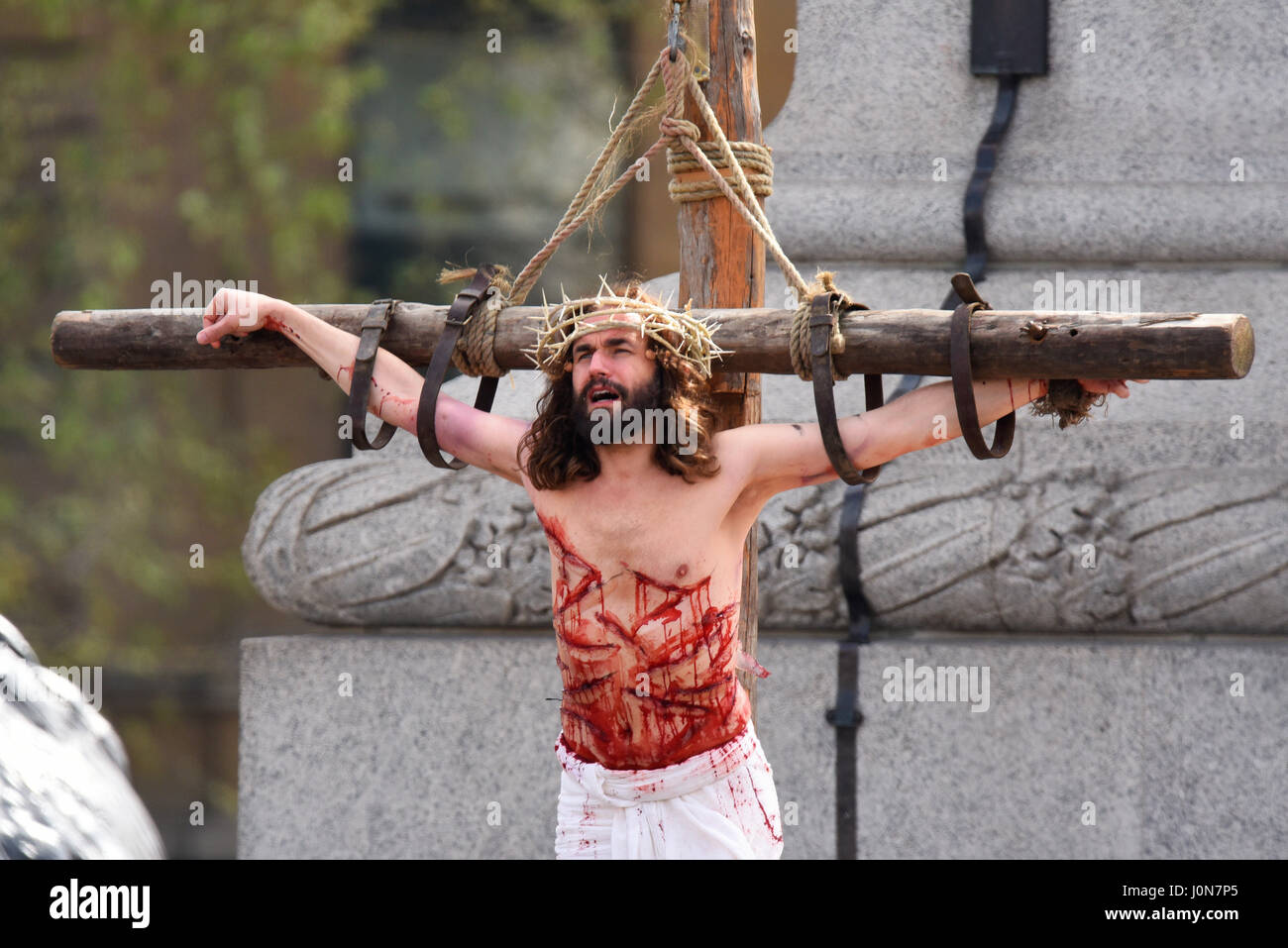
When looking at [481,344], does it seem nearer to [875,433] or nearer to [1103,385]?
[875,433]

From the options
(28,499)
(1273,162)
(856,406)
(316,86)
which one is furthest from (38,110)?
(1273,162)

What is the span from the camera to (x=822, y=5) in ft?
20.0

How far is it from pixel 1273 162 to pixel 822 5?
1.69 meters

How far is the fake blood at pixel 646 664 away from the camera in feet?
12.5

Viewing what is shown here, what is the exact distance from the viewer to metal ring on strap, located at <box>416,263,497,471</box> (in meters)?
3.95

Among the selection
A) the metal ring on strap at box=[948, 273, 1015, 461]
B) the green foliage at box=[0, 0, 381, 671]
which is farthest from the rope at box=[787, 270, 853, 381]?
the green foliage at box=[0, 0, 381, 671]

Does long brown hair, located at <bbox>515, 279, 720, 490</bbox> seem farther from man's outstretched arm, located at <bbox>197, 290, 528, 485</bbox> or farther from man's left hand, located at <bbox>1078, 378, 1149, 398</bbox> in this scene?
man's left hand, located at <bbox>1078, 378, 1149, 398</bbox>

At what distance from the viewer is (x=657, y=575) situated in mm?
3797

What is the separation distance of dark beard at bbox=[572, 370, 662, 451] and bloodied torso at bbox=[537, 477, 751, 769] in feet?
0.57

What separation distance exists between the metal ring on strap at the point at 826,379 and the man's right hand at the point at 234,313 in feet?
4.27

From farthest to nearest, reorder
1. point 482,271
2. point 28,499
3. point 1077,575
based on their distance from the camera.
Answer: point 28,499, point 1077,575, point 482,271

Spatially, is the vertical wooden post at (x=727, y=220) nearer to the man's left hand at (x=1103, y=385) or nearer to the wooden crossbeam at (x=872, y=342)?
the wooden crossbeam at (x=872, y=342)

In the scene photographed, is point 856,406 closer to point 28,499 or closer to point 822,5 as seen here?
point 822,5

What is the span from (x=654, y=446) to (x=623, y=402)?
0.13 metres
